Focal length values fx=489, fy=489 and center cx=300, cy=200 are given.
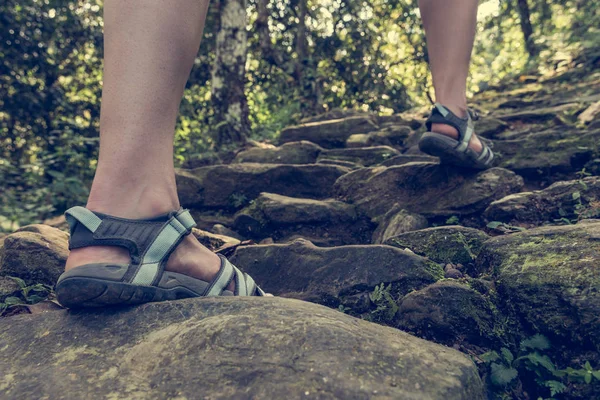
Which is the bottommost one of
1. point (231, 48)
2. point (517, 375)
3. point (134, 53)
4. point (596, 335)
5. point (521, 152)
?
point (517, 375)

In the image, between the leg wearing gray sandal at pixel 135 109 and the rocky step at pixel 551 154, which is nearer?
the leg wearing gray sandal at pixel 135 109

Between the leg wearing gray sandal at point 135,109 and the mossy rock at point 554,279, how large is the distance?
3.70 ft

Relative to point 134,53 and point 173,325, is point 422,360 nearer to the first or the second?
point 173,325

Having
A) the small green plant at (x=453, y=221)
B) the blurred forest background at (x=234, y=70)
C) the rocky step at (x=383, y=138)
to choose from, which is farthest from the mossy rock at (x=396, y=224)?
the blurred forest background at (x=234, y=70)

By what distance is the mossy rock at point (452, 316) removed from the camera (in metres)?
1.50

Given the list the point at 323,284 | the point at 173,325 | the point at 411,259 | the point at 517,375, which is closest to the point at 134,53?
the point at 173,325

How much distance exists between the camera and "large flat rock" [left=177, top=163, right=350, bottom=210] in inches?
136

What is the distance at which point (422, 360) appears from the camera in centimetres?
116

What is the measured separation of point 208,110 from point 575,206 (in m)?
6.15

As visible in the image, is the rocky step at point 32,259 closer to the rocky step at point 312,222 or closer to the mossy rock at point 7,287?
the mossy rock at point 7,287

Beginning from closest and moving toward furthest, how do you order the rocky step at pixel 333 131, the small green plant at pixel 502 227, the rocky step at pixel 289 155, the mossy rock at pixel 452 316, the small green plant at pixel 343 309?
the mossy rock at pixel 452 316, the small green plant at pixel 343 309, the small green plant at pixel 502 227, the rocky step at pixel 289 155, the rocky step at pixel 333 131

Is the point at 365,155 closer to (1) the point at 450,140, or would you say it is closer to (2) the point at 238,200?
(2) the point at 238,200

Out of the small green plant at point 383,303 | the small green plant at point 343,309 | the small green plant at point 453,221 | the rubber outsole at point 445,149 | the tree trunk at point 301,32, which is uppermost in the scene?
the tree trunk at point 301,32

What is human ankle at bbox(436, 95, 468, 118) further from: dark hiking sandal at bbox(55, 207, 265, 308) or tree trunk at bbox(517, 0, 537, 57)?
tree trunk at bbox(517, 0, 537, 57)
